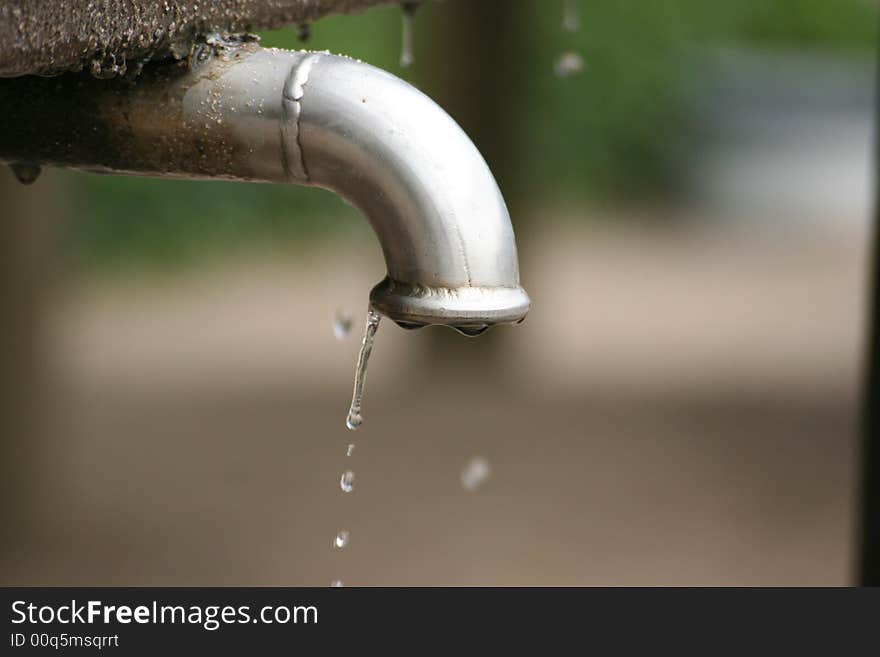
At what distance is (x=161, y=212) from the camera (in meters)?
6.57

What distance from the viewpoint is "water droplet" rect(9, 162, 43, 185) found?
32.3 inches

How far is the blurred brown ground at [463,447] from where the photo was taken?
309cm

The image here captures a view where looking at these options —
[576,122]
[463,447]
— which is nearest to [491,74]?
[463,447]

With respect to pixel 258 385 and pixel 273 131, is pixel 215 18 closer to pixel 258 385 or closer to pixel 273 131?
pixel 273 131

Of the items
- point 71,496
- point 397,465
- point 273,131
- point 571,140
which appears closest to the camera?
point 273,131

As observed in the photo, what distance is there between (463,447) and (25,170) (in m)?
3.07

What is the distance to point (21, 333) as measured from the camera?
9.95 feet

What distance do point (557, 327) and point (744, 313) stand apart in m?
1.07

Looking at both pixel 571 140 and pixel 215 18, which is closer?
pixel 215 18

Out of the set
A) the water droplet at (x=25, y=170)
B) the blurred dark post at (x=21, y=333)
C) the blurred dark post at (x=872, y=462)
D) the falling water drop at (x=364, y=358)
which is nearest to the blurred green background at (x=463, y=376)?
the blurred dark post at (x=21, y=333)

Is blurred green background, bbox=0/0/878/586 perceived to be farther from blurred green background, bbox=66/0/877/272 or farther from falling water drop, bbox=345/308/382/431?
falling water drop, bbox=345/308/382/431

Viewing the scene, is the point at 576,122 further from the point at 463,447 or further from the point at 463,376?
the point at 463,447

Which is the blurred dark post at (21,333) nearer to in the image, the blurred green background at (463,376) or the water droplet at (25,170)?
the blurred green background at (463,376)
